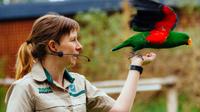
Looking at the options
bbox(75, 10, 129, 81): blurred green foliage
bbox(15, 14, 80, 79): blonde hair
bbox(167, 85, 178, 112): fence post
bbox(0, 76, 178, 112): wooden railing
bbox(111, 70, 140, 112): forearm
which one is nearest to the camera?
bbox(111, 70, 140, 112): forearm

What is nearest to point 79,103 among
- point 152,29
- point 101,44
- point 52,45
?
point 52,45

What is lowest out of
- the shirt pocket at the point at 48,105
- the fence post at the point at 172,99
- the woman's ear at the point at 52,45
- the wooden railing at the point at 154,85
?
the fence post at the point at 172,99

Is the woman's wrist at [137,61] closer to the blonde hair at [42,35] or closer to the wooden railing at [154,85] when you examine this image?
the blonde hair at [42,35]

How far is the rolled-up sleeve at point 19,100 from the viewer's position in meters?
2.79

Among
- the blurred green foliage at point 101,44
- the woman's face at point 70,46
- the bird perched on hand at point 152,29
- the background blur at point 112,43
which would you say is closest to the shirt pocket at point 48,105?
the woman's face at point 70,46

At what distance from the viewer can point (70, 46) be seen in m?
2.94

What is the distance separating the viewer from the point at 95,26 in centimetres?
862

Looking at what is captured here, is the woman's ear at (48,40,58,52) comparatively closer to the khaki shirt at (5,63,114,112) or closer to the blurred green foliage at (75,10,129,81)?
the khaki shirt at (5,63,114,112)

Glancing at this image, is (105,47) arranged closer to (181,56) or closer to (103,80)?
(103,80)

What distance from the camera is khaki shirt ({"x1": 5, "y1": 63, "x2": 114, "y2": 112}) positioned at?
2.81 meters

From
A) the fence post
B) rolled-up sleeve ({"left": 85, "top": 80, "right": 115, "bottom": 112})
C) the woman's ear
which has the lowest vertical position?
the fence post

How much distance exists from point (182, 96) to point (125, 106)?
5.36 metres

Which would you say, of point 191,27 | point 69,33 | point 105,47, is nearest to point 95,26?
point 105,47

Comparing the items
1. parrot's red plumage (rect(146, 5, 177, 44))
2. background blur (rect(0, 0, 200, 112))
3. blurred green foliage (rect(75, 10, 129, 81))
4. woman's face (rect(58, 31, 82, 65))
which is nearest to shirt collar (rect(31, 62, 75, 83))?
woman's face (rect(58, 31, 82, 65))
